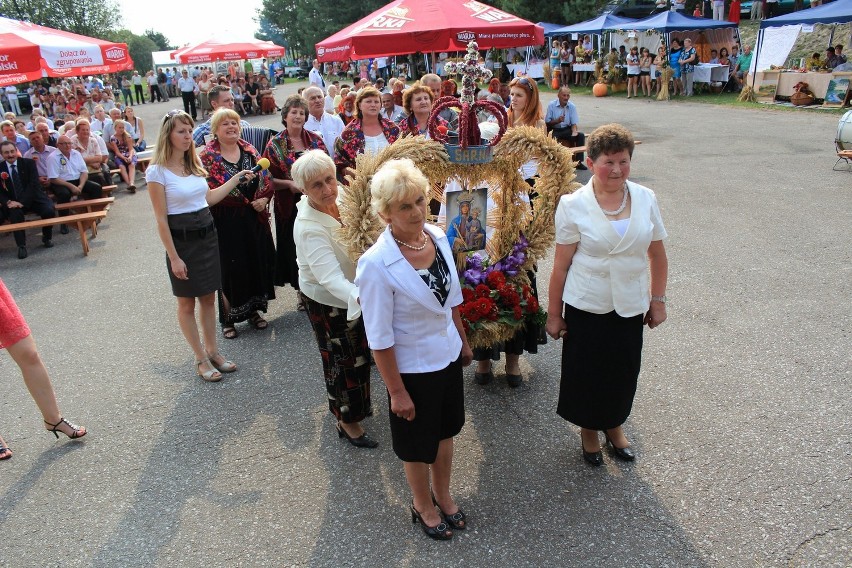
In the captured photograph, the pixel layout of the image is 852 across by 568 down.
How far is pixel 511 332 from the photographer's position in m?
3.90

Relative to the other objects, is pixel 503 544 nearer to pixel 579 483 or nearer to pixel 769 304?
pixel 579 483

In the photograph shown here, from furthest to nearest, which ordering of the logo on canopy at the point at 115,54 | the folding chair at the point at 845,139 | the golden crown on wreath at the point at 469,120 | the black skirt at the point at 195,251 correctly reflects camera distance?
the logo on canopy at the point at 115,54
the folding chair at the point at 845,139
the black skirt at the point at 195,251
the golden crown on wreath at the point at 469,120

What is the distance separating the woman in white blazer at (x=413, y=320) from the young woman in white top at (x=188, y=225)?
7.50 ft

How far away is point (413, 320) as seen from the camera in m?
2.61

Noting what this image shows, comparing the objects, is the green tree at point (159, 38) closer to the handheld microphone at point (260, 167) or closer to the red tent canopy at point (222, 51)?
the red tent canopy at point (222, 51)

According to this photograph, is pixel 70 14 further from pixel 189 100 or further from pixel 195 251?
pixel 195 251

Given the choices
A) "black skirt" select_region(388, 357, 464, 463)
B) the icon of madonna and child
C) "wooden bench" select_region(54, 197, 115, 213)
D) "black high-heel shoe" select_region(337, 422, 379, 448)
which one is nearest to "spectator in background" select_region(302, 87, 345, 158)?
the icon of madonna and child

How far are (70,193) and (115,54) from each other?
309cm

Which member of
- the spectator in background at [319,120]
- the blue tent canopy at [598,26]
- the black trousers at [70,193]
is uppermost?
the blue tent canopy at [598,26]

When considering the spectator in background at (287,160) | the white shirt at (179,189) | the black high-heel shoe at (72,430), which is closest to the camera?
the black high-heel shoe at (72,430)

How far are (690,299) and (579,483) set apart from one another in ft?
9.32

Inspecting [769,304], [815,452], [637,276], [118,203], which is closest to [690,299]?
[769,304]

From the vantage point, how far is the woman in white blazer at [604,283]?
2963 millimetres

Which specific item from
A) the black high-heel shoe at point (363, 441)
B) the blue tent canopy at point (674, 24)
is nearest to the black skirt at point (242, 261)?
the black high-heel shoe at point (363, 441)
